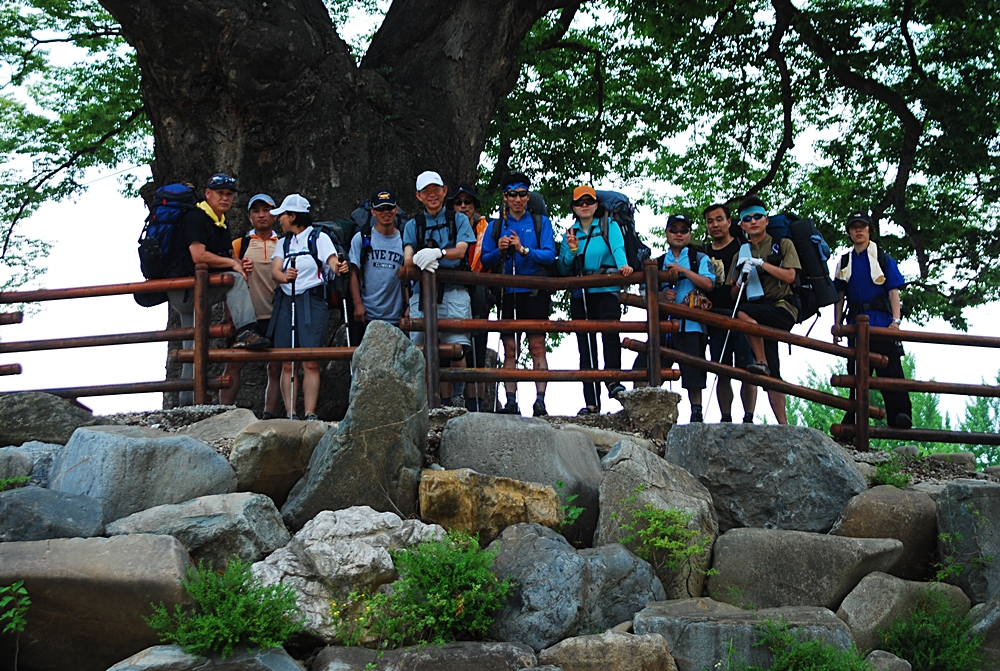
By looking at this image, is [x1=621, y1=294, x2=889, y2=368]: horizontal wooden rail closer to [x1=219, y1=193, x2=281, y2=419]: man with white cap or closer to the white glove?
the white glove

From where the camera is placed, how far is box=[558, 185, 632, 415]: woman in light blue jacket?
30.8ft

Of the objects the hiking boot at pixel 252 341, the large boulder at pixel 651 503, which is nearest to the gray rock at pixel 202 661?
the large boulder at pixel 651 503

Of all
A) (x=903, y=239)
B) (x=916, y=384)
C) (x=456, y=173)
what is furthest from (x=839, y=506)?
(x=903, y=239)

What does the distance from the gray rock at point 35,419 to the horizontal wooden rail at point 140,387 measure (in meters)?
0.79

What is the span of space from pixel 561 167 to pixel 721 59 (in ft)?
9.13

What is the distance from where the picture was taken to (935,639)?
7070 millimetres

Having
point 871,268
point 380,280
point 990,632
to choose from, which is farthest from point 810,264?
point 380,280

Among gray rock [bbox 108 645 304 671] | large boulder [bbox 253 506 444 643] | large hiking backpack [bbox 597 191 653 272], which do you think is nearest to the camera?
gray rock [bbox 108 645 304 671]

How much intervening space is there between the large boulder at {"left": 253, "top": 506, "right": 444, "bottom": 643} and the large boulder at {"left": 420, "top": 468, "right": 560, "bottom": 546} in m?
0.26

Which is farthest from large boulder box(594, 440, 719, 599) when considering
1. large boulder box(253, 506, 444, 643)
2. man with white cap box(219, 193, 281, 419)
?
man with white cap box(219, 193, 281, 419)

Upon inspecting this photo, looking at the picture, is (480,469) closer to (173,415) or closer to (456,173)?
(173,415)

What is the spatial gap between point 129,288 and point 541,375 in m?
3.50

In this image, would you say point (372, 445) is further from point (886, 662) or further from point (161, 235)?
point (886, 662)

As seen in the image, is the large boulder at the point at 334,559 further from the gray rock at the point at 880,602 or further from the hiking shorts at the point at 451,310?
the gray rock at the point at 880,602
